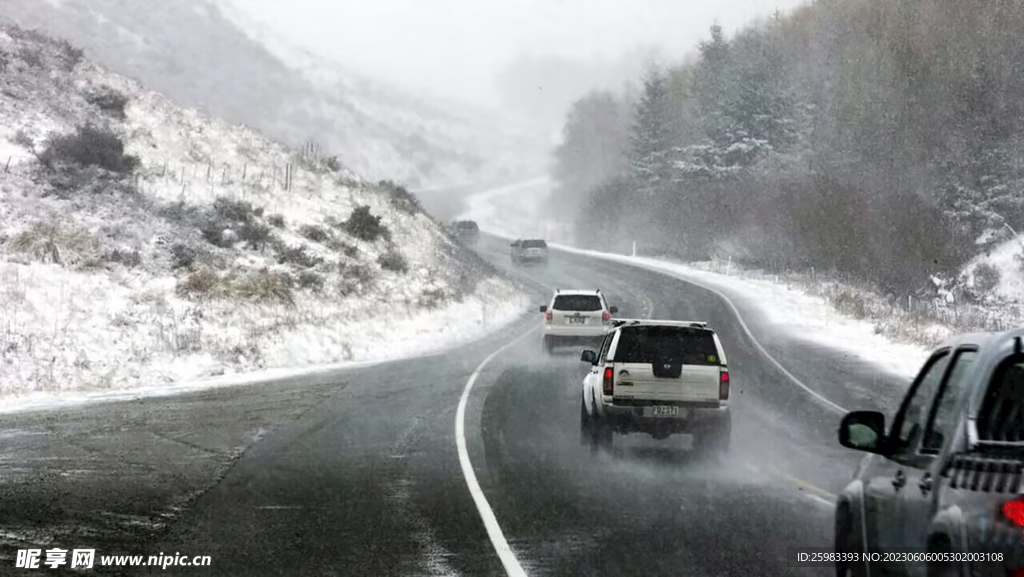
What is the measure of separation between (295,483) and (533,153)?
184 meters

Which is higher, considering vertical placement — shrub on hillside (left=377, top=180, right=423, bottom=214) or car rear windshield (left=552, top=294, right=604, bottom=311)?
shrub on hillside (left=377, top=180, right=423, bottom=214)

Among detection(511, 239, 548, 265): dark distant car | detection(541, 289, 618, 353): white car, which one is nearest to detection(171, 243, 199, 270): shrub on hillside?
detection(541, 289, 618, 353): white car

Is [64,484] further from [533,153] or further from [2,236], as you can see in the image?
[533,153]

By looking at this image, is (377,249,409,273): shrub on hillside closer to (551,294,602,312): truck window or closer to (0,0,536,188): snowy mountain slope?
(551,294,602,312): truck window

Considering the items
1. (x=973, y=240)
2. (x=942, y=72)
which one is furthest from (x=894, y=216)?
(x=942, y=72)

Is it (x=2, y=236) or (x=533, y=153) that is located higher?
(x=533, y=153)

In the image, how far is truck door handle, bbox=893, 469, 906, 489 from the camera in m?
4.28

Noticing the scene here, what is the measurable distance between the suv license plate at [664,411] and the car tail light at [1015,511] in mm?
8165

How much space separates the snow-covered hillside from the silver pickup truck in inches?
627

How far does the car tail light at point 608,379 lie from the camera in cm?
1156

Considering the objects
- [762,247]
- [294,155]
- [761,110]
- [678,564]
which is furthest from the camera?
[761,110]

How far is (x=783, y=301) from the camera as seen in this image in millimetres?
38594

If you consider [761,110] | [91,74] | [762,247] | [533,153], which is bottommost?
[762,247]

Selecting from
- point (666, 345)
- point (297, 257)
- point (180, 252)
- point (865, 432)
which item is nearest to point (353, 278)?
point (297, 257)
